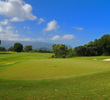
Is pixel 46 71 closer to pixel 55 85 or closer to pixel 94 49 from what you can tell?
pixel 55 85

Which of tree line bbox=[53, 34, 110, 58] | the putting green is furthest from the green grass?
tree line bbox=[53, 34, 110, 58]

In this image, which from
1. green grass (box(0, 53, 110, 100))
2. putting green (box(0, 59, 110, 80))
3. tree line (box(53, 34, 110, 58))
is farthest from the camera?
tree line (box(53, 34, 110, 58))

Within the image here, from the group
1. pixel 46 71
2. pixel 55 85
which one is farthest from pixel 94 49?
pixel 55 85

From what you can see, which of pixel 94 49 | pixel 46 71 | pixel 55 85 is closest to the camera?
pixel 55 85

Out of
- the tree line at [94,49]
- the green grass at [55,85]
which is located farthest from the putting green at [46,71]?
the tree line at [94,49]

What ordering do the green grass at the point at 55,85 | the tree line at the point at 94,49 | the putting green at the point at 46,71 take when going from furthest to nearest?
the tree line at the point at 94,49
the putting green at the point at 46,71
the green grass at the point at 55,85

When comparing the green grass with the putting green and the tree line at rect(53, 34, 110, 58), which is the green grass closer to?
the putting green

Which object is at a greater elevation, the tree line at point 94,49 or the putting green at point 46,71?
the tree line at point 94,49

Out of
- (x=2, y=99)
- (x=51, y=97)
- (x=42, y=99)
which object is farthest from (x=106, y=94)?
(x=2, y=99)

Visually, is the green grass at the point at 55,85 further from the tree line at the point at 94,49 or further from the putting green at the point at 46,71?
the tree line at the point at 94,49

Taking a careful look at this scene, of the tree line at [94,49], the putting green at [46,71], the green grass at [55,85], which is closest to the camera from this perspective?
the green grass at [55,85]

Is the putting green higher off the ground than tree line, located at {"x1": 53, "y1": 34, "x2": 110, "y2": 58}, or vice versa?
tree line, located at {"x1": 53, "y1": 34, "x2": 110, "y2": 58}

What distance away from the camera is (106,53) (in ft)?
188

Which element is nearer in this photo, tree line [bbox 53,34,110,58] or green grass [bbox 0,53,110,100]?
green grass [bbox 0,53,110,100]
